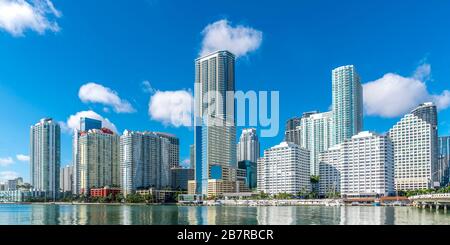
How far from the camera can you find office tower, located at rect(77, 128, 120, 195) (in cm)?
396

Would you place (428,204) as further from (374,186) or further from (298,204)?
(298,204)

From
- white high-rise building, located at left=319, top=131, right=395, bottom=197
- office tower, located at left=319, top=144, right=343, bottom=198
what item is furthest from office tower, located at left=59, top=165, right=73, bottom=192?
office tower, located at left=319, top=144, right=343, bottom=198

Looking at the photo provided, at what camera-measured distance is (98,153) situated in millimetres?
6555

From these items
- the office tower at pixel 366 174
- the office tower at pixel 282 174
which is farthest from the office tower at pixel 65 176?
the office tower at pixel 282 174

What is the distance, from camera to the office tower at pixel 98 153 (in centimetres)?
396

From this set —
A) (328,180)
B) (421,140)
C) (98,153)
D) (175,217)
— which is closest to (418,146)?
(421,140)

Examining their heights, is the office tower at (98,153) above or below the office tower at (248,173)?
above

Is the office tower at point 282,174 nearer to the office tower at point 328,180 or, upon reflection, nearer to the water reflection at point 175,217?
the office tower at point 328,180

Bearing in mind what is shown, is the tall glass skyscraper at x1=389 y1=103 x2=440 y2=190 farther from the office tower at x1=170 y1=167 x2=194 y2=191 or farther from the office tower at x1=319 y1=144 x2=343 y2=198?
the office tower at x1=319 y1=144 x2=343 y2=198

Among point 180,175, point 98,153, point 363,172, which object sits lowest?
point 363,172

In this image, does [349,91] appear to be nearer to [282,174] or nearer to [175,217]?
[175,217]
